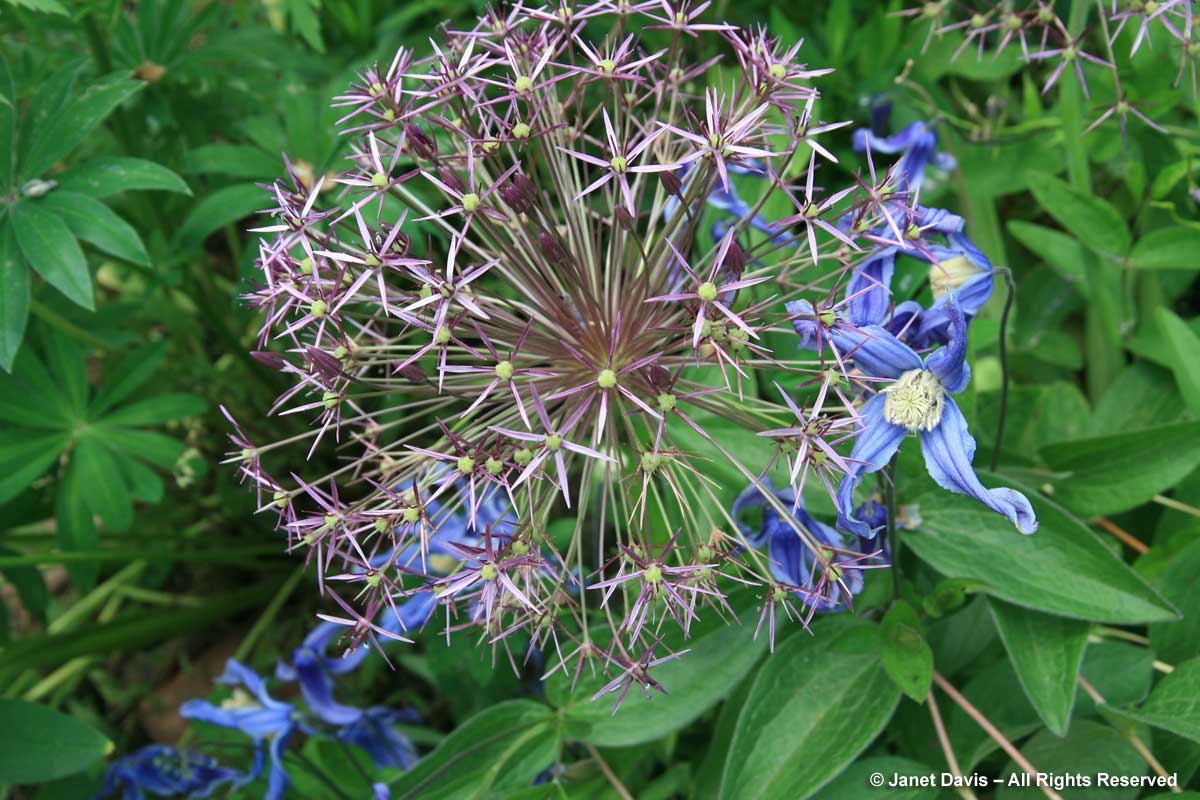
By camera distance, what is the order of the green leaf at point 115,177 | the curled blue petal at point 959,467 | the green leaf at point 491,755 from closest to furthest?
the curled blue petal at point 959,467
the green leaf at point 491,755
the green leaf at point 115,177

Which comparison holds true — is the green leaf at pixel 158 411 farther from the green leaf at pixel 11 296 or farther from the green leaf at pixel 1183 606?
the green leaf at pixel 1183 606

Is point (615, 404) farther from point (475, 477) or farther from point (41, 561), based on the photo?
point (41, 561)

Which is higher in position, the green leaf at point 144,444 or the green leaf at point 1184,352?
the green leaf at point 144,444

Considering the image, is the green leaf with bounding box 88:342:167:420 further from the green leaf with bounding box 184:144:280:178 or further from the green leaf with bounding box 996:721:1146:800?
the green leaf with bounding box 996:721:1146:800

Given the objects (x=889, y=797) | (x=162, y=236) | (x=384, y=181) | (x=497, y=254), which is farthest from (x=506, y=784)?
(x=162, y=236)

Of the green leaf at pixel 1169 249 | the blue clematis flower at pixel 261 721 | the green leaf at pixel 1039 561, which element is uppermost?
the green leaf at pixel 1169 249

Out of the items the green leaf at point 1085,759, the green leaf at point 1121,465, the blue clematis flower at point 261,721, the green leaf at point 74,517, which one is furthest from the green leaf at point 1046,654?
the green leaf at point 74,517

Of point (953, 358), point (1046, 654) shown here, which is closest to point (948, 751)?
point (1046, 654)

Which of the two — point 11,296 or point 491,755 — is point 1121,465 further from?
point 11,296
